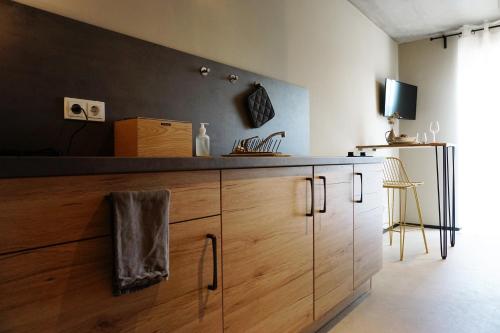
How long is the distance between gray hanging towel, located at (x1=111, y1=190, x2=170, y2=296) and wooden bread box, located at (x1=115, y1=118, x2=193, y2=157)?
45cm

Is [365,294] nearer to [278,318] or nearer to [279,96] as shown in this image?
Result: [278,318]

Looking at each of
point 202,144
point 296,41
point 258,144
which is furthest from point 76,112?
point 296,41

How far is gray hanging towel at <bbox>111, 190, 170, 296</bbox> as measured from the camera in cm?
91

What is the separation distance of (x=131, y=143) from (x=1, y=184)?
0.69 metres

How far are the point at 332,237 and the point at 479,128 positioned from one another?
3435 mm

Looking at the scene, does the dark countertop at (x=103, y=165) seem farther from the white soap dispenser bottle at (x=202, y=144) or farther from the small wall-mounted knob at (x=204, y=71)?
the small wall-mounted knob at (x=204, y=71)

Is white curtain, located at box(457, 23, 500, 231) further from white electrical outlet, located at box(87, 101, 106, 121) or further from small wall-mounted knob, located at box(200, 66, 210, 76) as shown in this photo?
white electrical outlet, located at box(87, 101, 106, 121)

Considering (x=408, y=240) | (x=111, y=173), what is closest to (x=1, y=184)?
(x=111, y=173)

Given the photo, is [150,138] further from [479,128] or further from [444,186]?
[479,128]

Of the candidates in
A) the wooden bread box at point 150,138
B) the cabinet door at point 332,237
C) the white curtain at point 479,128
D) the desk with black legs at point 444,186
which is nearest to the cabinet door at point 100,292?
the wooden bread box at point 150,138

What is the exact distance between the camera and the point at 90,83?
144 centimetres

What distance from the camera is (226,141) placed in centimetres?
206

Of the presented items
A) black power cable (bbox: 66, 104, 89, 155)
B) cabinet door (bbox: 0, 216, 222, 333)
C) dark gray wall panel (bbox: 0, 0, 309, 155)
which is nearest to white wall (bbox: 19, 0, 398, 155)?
dark gray wall panel (bbox: 0, 0, 309, 155)

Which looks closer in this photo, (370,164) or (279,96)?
(370,164)
